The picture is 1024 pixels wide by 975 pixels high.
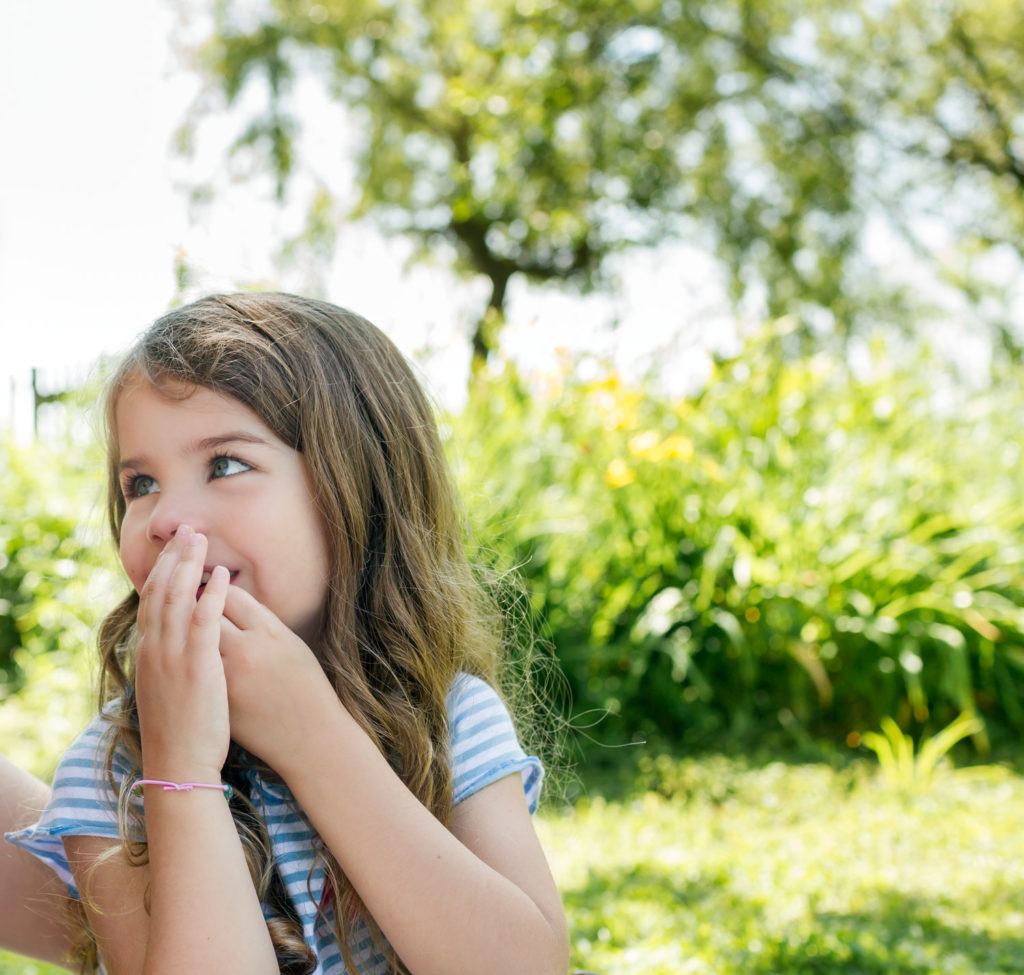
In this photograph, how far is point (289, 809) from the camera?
3.81 feet

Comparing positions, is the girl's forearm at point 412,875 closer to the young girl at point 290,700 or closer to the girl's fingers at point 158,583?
the young girl at point 290,700

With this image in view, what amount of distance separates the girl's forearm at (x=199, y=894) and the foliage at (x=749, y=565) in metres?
2.92

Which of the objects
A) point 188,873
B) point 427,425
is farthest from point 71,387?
point 188,873

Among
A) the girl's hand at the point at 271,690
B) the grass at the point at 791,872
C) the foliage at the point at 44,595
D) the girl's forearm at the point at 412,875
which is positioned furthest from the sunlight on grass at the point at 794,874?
the foliage at the point at 44,595

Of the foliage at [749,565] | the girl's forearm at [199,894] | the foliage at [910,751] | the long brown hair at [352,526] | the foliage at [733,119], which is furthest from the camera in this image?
the foliage at [733,119]

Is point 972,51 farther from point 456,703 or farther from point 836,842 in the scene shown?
point 456,703

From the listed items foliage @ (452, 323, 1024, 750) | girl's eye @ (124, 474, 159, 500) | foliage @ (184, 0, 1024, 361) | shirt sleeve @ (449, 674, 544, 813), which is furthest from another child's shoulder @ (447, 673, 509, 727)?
foliage @ (184, 0, 1024, 361)

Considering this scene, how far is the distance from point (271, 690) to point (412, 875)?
23cm

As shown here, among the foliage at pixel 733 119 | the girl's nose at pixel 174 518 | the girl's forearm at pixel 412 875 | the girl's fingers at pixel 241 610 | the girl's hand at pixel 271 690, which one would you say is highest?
the foliage at pixel 733 119

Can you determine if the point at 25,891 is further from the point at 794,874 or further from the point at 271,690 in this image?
the point at 794,874

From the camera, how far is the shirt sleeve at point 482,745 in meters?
1.15

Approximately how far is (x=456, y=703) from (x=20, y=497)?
15.3 ft

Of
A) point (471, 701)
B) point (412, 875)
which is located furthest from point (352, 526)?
point (412, 875)

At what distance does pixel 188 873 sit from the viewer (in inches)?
37.1
